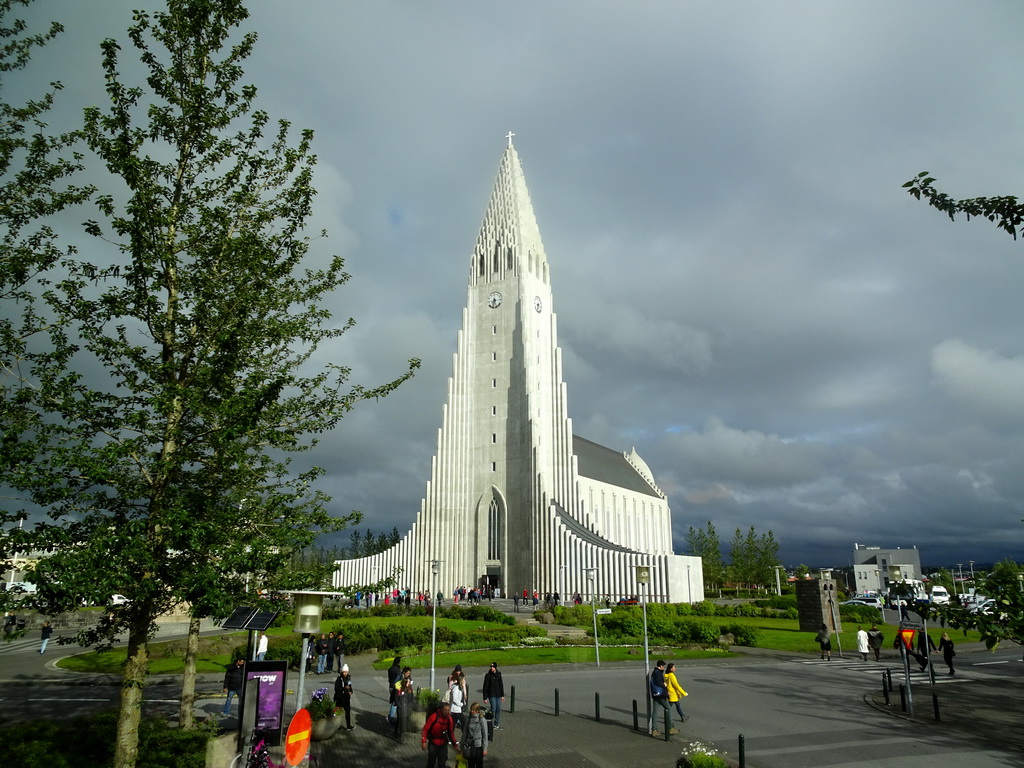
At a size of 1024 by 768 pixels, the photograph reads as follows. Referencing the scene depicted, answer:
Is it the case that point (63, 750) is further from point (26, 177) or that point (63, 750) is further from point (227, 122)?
point (227, 122)

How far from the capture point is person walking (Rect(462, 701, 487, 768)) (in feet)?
35.9

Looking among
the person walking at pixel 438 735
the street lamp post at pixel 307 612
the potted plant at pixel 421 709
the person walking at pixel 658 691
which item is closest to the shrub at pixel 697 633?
the person walking at pixel 658 691

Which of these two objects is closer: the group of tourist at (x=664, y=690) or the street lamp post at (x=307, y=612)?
the street lamp post at (x=307, y=612)

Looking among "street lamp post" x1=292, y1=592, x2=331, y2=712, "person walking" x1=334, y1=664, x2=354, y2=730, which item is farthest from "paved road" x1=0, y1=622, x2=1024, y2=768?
"street lamp post" x1=292, y1=592, x2=331, y2=712

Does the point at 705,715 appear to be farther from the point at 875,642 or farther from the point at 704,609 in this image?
the point at 704,609

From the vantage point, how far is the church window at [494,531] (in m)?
59.5

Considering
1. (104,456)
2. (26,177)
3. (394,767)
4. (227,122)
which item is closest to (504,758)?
(394,767)

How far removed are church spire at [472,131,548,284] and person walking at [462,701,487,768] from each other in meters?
55.2

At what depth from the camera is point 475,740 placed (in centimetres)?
1097

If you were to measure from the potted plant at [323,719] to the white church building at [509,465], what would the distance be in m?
39.7

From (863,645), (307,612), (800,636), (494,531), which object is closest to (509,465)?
(494,531)

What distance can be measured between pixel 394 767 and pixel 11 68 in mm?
13745

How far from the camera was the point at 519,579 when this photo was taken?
5741 cm

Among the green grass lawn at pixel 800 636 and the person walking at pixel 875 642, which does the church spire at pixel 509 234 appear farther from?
the person walking at pixel 875 642
